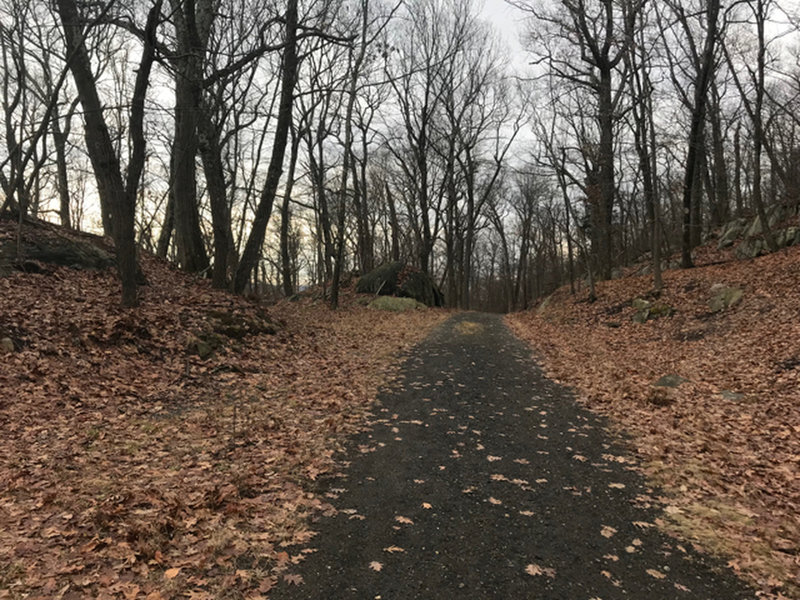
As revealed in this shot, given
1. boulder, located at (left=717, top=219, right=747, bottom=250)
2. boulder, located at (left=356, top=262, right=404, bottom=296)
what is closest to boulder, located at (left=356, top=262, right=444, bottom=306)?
boulder, located at (left=356, top=262, right=404, bottom=296)

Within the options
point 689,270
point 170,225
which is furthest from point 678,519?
point 170,225

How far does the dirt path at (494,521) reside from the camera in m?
3.31

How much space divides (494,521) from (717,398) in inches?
213

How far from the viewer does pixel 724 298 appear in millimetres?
12734

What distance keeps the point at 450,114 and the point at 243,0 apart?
16198 millimetres

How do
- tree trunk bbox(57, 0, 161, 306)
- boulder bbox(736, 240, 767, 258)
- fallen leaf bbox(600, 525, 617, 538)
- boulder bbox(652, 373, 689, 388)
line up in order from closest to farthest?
1. fallen leaf bbox(600, 525, 617, 538)
2. boulder bbox(652, 373, 689, 388)
3. tree trunk bbox(57, 0, 161, 306)
4. boulder bbox(736, 240, 767, 258)

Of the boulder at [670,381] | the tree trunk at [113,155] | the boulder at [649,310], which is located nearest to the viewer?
the boulder at [670,381]

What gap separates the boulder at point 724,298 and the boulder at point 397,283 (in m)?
15.3

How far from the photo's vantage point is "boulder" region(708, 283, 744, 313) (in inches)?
488

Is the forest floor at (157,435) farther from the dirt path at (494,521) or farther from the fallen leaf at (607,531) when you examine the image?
the fallen leaf at (607,531)

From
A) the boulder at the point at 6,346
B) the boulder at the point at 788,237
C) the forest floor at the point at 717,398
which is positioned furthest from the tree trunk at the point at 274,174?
the boulder at the point at 788,237

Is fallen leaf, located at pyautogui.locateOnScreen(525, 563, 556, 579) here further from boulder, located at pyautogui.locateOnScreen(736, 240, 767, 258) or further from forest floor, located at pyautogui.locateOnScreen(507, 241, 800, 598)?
boulder, located at pyautogui.locateOnScreen(736, 240, 767, 258)

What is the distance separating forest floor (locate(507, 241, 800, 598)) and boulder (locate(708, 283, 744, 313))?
187mm

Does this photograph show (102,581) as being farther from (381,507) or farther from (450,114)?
(450,114)
